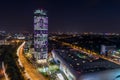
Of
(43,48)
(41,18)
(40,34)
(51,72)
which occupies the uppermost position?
(41,18)

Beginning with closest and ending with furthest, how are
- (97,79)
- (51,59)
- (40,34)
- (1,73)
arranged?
1. (97,79)
2. (1,73)
3. (40,34)
4. (51,59)

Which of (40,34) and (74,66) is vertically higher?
(40,34)

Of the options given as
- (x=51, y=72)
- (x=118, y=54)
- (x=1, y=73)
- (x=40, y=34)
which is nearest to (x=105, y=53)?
(x=118, y=54)

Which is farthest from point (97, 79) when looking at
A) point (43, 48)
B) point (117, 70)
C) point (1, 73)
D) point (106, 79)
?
point (43, 48)

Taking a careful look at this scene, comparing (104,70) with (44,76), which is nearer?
(104,70)

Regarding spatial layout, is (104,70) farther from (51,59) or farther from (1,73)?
(51,59)

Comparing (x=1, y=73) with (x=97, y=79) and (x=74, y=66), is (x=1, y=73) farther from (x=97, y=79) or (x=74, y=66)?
(x=97, y=79)

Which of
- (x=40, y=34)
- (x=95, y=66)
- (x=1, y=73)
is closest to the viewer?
(x=95, y=66)
